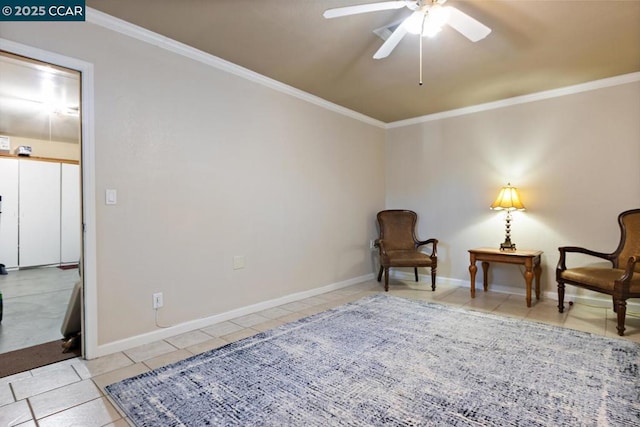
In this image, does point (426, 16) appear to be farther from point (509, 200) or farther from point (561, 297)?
point (561, 297)

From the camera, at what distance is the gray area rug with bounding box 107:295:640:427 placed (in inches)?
62.5

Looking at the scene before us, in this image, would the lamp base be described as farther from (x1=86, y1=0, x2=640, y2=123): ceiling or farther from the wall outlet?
the wall outlet

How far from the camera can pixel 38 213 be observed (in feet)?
19.3

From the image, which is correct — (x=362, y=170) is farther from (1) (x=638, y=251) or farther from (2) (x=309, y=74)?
(1) (x=638, y=251)

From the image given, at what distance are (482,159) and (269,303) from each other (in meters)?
3.21

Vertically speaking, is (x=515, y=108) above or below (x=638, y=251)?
above

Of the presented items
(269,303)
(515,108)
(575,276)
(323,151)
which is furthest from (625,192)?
(269,303)

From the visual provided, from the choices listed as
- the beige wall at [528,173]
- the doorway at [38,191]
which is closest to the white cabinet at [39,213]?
the doorway at [38,191]

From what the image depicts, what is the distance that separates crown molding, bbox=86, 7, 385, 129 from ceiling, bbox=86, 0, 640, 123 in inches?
2.4

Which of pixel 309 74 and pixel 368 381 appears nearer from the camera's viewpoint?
pixel 368 381

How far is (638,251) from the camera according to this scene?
3.06 metres

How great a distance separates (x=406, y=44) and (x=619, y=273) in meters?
2.71

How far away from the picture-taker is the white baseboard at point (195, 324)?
2357 mm

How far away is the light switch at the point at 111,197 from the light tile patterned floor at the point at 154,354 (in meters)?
1.08
